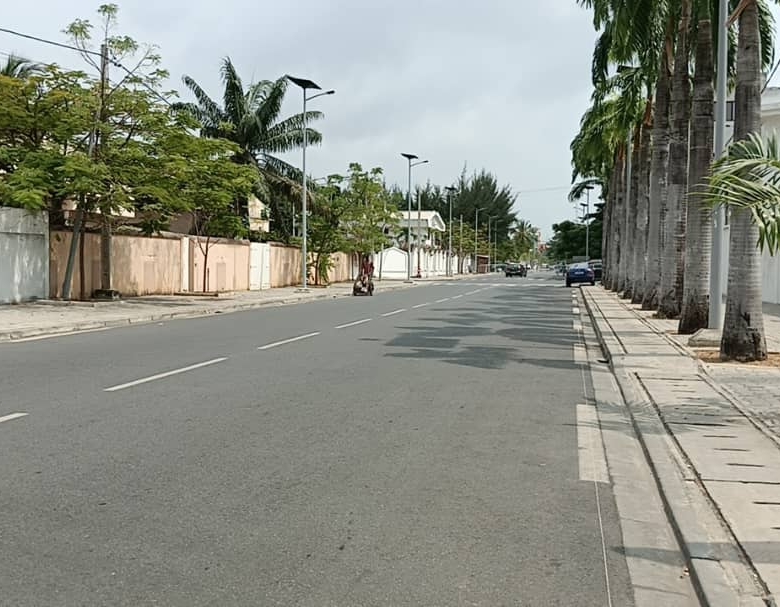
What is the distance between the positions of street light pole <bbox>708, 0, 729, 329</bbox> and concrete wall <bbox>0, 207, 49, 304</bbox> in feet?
60.4

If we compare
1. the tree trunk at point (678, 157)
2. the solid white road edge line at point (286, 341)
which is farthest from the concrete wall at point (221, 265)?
the tree trunk at point (678, 157)

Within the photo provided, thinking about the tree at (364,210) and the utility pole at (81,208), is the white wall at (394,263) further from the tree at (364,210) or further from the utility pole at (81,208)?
the utility pole at (81,208)

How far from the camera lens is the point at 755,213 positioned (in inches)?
334

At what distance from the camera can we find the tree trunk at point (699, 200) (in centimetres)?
1716

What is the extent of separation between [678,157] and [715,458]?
15.0m

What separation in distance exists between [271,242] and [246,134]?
230 inches

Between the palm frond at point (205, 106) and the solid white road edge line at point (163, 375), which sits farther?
the palm frond at point (205, 106)

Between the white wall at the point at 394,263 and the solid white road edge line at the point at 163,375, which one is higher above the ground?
the white wall at the point at 394,263

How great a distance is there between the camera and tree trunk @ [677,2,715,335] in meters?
17.2

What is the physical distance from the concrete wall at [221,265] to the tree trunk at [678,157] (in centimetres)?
1980

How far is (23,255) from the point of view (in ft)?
80.8

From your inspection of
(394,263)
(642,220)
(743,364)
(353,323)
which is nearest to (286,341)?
(353,323)

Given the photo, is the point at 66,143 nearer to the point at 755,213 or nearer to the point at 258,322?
the point at 258,322

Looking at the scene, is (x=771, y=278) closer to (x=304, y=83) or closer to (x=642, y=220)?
(x=642, y=220)
